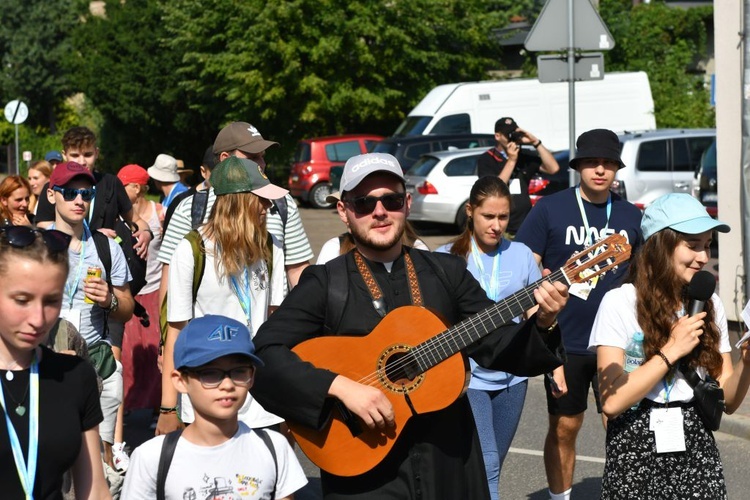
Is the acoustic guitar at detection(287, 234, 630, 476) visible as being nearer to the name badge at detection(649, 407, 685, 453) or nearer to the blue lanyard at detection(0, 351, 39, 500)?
the name badge at detection(649, 407, 685, 453)

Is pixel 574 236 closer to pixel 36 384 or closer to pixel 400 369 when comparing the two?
pixel 400 369

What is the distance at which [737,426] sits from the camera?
29.3 ft

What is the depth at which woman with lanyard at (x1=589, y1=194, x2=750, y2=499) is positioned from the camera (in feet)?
14.9

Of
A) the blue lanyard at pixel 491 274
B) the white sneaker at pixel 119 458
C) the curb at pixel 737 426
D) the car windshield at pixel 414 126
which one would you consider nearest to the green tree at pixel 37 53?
the car windshield at pixel 414 126

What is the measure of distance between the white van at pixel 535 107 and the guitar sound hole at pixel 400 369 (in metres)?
24.7

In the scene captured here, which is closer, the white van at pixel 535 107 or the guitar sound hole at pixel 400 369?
the guitar sound hole at pixel 400 369

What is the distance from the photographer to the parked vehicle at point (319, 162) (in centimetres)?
3119

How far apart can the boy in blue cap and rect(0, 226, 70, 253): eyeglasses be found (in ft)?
1.67

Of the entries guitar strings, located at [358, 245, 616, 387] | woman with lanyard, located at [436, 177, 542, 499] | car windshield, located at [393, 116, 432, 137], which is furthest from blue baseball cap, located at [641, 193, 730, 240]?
car windshield, located at [393, 116, 432, 137]

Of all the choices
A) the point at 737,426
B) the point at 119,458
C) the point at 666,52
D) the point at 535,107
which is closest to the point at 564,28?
the point at 737,426

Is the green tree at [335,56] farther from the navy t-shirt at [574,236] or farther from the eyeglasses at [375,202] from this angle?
the eyeglasses at [375,202]

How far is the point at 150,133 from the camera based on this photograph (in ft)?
171

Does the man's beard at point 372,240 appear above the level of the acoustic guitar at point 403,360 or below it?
above

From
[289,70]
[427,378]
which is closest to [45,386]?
[427,378]
